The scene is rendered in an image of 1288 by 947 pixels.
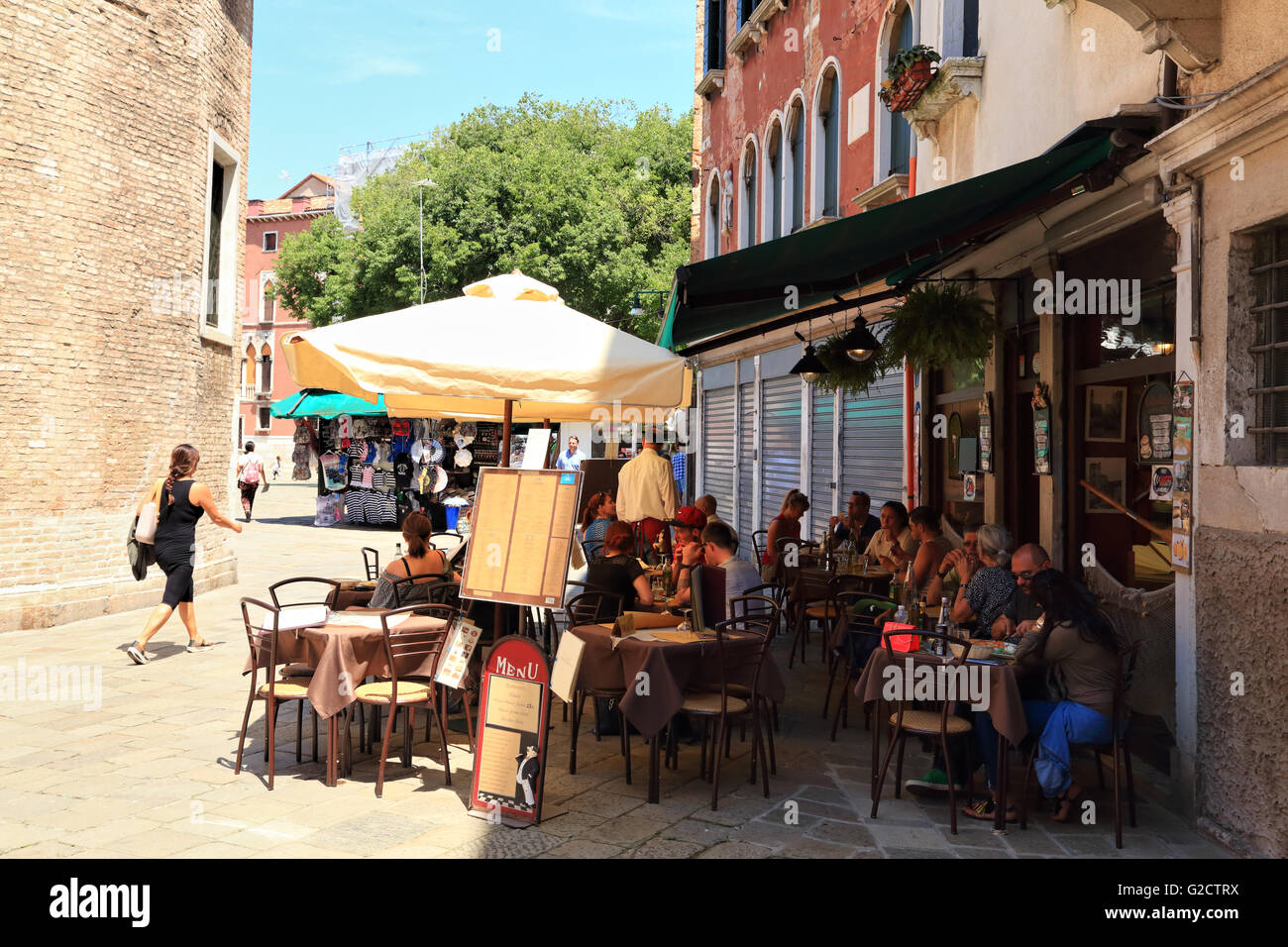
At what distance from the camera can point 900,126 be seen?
11.4 meters

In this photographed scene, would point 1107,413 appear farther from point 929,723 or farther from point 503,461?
point 503,461

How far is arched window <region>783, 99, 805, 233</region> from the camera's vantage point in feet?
48.5

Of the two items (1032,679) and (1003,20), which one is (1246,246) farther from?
(1003,20)

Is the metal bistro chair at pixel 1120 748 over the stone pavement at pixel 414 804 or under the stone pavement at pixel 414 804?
over

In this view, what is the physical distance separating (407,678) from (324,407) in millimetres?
16653

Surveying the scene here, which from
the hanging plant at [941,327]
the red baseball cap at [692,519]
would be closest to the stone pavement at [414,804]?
the red baseball cap at [692,519]

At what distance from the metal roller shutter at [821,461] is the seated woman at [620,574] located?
6.56 m

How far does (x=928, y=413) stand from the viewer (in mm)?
10688

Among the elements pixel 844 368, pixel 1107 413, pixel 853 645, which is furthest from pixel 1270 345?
pixel 844 368

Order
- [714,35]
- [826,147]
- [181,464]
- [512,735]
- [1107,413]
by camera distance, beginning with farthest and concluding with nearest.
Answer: [714,35] < [826,147] < [181,464] < [1107,413] < [512,735]

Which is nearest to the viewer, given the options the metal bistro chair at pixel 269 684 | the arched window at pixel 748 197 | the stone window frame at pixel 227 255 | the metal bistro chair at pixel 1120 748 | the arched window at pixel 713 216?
the metal bistro chair at pixel 1120 748

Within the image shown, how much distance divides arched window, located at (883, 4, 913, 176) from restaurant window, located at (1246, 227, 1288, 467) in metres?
6.49

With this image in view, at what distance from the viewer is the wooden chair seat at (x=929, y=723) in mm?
5328

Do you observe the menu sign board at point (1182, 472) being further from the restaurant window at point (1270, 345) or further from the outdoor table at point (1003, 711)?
the outdoor table at point (1003, 711)
